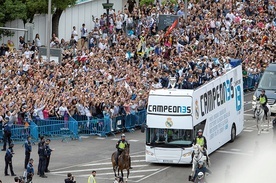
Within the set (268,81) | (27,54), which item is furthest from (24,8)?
(268,81)

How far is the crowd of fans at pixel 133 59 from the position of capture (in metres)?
48.3

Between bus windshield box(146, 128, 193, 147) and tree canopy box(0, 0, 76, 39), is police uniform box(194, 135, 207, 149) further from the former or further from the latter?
tree canopy box(0, 0, 76, 39)

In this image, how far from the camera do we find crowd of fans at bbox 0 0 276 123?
48.3 meters

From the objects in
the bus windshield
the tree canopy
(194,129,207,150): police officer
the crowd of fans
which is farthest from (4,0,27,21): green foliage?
(194,129,207,150): police officer

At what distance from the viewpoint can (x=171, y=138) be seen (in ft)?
134

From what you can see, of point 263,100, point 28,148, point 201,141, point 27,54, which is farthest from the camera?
point 27,54

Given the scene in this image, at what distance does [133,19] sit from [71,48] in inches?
303

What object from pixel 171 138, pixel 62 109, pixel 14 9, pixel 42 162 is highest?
pixel 14 9

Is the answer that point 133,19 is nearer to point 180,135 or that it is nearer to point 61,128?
point 61,128

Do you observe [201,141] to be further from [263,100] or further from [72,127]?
[263,100]

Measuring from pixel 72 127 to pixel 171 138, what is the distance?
8.03 metres

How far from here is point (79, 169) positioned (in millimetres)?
A: 40844

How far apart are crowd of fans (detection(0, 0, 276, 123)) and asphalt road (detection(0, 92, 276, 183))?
2.23m

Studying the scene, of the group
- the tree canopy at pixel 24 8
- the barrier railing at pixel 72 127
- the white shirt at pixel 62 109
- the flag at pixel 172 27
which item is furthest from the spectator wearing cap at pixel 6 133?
the flag at pixel 172 27
